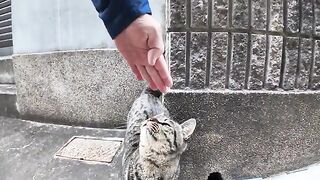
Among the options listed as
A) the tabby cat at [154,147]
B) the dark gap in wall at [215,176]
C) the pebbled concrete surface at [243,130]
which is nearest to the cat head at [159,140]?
the tabby cat at [154,147]

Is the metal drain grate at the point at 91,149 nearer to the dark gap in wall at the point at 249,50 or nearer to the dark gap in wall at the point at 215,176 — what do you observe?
the dark gap in wall at the point at 215,176

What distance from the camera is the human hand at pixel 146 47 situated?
1439 millimetres

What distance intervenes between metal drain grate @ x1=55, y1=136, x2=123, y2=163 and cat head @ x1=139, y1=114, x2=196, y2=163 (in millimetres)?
1122

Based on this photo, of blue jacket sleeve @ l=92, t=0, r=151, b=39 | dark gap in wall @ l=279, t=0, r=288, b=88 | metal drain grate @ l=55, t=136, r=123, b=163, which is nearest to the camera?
blue jacket sleeve @ l=92, t=0, r=151, b=39

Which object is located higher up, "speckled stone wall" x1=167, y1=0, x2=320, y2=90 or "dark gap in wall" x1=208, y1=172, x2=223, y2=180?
"speckled stone wall" x1=167, y1=0, x2=320, y2=90

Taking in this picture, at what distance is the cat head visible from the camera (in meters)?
2.47

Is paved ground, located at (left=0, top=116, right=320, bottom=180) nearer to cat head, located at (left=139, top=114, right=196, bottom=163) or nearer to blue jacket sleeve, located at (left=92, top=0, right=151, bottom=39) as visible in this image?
cat head, located at (left=139, top=114, right=196, bottom=163)

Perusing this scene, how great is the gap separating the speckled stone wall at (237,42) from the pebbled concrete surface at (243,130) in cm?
11

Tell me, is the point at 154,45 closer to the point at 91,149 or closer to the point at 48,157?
the point at 91,149

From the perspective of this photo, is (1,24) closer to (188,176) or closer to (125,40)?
(188,176)

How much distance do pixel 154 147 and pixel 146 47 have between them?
1130 mm

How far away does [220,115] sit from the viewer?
3.23 metres

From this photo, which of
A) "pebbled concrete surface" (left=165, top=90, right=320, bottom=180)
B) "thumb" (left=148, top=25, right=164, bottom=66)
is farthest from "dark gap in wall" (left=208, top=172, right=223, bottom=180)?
"thumb" (left=148, top=25, right=164, bottom=66)

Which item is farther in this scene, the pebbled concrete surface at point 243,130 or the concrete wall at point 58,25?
the concrete wall at point 58,25
